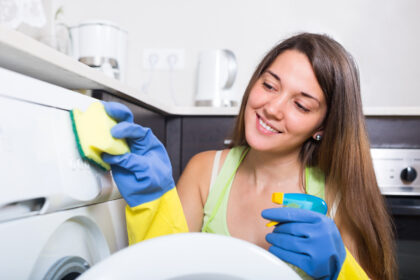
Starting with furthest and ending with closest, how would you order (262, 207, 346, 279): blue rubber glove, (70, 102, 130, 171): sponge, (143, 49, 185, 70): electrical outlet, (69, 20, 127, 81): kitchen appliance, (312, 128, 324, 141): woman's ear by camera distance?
(143, 49, 185, 70): electrical outlet → (69, 20, 127, 81): kitchen appliance → (312, 128, 324, 141): woman's ear → (262, 207, 346, 279): blue rubber glove → (70, 102, 130, 171): sponge

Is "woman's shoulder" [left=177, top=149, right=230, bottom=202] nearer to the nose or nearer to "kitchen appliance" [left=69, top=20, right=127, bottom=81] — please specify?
the nose

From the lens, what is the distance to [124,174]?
25.6 inches

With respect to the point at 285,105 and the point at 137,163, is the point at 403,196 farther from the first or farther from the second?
the point at 137,163

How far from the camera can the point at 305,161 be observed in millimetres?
1156

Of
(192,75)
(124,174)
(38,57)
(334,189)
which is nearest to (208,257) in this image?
(124,174)

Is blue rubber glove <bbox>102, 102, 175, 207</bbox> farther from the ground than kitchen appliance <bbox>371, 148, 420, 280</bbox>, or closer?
farther from the ground

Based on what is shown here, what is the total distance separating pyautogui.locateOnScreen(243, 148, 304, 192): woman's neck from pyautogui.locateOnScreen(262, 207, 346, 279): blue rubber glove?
386mm

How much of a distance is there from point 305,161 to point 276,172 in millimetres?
98

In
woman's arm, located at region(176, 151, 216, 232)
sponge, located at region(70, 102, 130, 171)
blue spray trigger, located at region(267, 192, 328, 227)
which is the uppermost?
sponge, located at region(70, 102, 130, 171)

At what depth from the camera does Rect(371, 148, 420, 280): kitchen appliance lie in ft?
4.01

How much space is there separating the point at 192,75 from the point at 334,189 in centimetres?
106

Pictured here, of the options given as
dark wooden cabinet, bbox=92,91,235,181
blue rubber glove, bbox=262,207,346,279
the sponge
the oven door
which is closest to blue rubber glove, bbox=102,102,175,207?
the sponge

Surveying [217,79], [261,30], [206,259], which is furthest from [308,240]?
[261,30]

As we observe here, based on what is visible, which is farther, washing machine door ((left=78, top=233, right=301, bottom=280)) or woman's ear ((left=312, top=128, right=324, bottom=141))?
woman's ear ((left=312, top=128, right=324, bottom=141))
